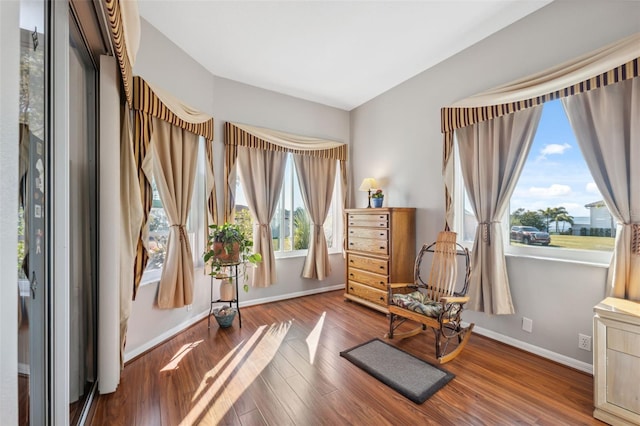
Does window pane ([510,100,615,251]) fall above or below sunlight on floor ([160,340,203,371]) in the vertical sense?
above

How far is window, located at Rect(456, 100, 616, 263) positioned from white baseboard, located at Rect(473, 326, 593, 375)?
83 cm

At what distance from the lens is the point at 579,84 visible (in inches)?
83.3

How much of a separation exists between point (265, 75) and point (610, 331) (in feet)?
13.1

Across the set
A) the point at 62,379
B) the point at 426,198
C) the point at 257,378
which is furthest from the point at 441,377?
the point at 62,379

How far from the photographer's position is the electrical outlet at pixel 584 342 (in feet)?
7.06

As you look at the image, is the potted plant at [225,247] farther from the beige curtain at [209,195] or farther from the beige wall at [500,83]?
the beige wall at [500,83]

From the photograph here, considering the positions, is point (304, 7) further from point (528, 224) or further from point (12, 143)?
point (528, 224)

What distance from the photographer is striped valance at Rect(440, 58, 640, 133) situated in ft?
6.22

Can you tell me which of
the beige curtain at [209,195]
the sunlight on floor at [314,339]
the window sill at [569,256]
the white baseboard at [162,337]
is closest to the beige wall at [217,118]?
the white baseboard at [162,337]

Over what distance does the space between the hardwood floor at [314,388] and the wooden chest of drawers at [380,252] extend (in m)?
0.75

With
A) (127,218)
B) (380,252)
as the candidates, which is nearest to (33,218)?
(127,218)

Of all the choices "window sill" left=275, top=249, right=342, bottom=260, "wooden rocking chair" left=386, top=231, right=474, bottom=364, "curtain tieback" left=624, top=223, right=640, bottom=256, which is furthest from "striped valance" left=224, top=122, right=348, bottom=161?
"curtain tieback" left=624, top=223, right=640, bottom=256

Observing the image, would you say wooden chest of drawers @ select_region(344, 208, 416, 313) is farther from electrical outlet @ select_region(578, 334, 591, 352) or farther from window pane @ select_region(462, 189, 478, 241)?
electrical outlet @ select_region(578, 334, 591, 352)

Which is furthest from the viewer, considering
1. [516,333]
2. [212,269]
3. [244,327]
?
[212,269]
